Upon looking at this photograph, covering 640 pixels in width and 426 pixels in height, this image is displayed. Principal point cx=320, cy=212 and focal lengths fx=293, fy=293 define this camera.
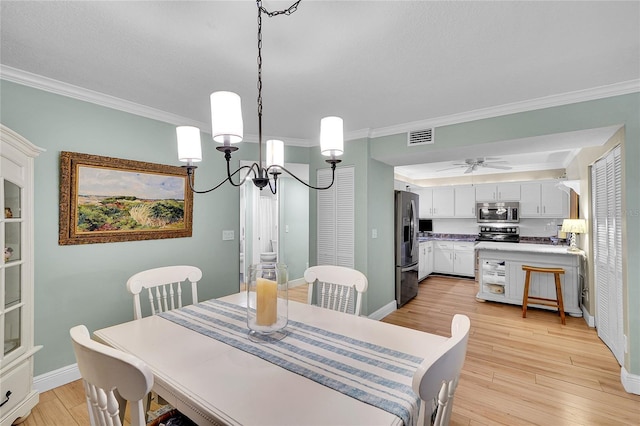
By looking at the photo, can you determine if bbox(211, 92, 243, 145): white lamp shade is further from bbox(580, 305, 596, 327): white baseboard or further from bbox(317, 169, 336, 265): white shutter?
bbox(580, 305, 596, 327): white baseboard

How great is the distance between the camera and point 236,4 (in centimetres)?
147

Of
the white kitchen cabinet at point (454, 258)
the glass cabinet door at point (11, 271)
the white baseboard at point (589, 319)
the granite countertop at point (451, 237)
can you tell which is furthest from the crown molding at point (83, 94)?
the white kitchen cabinet at point (454, 258)

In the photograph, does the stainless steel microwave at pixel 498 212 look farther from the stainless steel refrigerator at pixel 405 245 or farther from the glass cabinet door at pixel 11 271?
the glass cabinet door at pixel 11 271

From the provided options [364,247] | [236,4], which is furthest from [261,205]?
[236,4]

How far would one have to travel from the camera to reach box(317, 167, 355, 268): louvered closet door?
12.5 feet

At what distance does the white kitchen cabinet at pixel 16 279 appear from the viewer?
1819 mm

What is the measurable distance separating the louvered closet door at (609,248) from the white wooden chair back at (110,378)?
3581 millimetres

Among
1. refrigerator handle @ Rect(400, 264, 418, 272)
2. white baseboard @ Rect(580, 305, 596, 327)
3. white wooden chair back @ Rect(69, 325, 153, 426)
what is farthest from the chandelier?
white baseboard @ Rect(580, 305, 596, 327)

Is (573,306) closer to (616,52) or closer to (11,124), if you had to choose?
(616,52)

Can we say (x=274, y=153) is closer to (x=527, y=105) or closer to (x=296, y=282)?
(x=527, y=105)

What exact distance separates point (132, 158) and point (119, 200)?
420 mm

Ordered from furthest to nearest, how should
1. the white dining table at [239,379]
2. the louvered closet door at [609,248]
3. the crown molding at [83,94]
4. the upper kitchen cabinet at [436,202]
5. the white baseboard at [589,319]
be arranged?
the upper kitchen cabinet at [436,202] < the white baseboard at [589,319] < the louvered closet door at [609,248] < the crown molding at [83,94] < the white dining table at [239,379]

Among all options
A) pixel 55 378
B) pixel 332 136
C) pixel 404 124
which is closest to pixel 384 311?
pixel 404 124

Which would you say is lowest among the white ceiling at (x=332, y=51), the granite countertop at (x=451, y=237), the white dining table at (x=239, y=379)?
the white dining table at (x=239, y=379)
